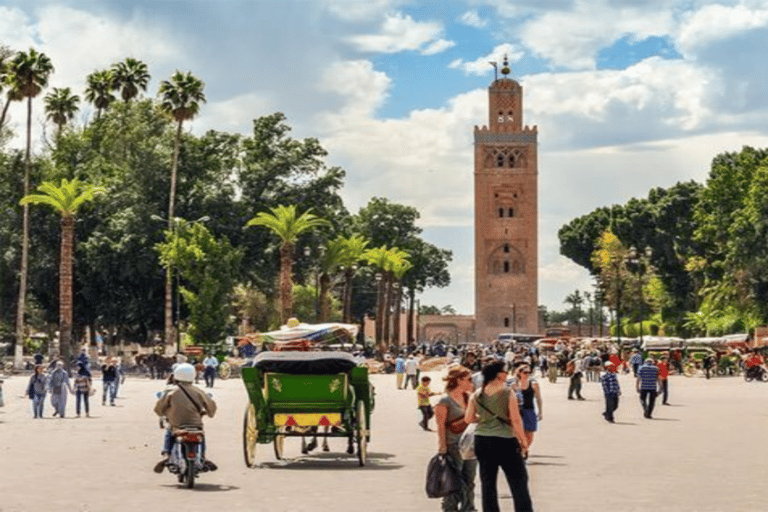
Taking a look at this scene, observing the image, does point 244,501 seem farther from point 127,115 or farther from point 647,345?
point 127,115

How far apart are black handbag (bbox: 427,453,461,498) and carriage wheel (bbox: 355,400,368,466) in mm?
6701

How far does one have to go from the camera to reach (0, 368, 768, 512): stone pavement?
15.9m

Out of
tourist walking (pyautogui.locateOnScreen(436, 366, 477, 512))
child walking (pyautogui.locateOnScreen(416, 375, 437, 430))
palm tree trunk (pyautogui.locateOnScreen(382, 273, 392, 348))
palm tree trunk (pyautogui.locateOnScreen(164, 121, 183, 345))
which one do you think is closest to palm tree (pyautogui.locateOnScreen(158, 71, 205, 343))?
palm tree trunk (pyautogui.locateOnScreen(164, 121, 183, 345))

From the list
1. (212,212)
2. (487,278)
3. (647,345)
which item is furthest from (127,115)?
(487,278)

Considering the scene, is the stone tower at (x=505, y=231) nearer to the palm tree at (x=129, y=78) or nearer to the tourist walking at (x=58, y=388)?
the palm tree at (x=129, y=78)

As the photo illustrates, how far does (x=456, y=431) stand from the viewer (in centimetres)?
1477

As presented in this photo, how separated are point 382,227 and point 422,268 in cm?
1296

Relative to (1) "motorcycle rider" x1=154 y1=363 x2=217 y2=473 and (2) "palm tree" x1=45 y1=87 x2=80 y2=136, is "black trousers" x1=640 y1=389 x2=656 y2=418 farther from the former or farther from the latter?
(2) "palm tree" x1=45 y1=87 x2=80 y2=136

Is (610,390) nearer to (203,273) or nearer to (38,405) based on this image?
(38,405)

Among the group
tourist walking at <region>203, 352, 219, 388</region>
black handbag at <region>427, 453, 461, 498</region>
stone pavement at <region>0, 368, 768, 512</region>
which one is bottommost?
stone pavement at <region>0, 368, 768, 512</region>

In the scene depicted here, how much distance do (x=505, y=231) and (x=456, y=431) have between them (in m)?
137

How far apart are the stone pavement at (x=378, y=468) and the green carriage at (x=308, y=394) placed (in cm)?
49

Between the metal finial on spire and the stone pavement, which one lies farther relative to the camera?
the metal finial on spire

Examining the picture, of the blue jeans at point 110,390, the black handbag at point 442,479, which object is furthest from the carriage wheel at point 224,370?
the black handbag at point 442,479
